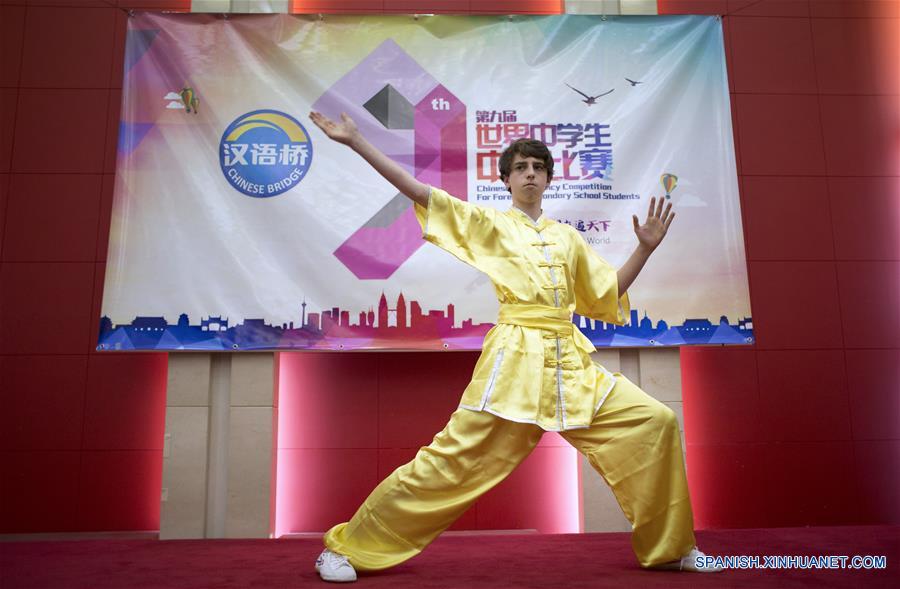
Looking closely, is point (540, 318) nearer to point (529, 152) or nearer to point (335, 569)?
point (529, 152)

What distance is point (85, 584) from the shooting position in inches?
79.7

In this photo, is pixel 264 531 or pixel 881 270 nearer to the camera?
pixel 264 531

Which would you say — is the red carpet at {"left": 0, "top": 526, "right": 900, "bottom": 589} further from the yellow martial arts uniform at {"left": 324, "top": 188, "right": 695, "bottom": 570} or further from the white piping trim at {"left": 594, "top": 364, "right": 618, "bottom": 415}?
the white piping trim at {"left": 594, "top": 364, "right": 618, "bottom": 415}

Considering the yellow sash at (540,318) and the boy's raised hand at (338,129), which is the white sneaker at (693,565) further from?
the boy's raised hand at (338,129)

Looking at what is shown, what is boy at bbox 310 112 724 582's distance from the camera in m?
2.07

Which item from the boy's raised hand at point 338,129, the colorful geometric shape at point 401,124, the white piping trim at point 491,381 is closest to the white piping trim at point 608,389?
the white piping trim at point 491,381

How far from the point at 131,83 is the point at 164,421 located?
168 cm

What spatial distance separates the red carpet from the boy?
4.9 inches

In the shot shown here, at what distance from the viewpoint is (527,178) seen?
2.29m

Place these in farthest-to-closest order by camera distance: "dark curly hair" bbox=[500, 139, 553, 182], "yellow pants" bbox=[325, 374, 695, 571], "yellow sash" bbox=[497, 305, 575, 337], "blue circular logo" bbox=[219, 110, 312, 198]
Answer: "blue circular logo" bbox=[219, 110, 312, 198]
"dark curly hair" bbox=[500, 139, 553, 182]
"yellow sash" bbox=[497, 305, 575, 337]
"yellow pants" bbox=[325, 374, 695, 571]

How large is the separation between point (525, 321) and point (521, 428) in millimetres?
327

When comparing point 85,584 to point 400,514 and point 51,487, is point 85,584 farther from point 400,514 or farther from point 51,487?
point 51,487

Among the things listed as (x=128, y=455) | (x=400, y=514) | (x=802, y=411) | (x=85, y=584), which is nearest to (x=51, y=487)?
(x=128, y=455)

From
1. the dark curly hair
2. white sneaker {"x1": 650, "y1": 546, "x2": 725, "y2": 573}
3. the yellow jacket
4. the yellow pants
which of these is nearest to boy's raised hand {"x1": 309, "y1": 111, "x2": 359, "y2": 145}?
the yellow jacket
